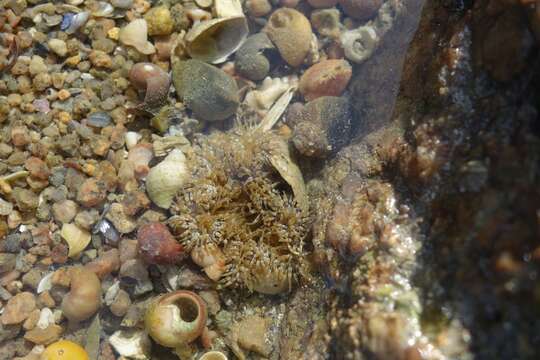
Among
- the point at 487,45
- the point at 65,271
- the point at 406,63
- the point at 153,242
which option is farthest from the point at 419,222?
the point at 65,271

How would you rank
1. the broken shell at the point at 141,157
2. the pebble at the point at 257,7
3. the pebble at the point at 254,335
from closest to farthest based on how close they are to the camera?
the pebble at the point at 254,335 < the broken shell at the point at 141,157 < the pebble at the point at 257,7

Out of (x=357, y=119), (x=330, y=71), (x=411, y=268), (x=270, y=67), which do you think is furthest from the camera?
(x=270, y=67)

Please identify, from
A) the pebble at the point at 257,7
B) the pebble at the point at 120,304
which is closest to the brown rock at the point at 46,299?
the pebble at the point at 120,304

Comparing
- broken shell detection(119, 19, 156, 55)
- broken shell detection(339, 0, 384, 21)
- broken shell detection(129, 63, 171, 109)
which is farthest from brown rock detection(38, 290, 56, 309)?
broken shell detection(339, 0, 384, 21)

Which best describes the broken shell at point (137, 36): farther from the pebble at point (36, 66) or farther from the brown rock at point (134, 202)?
the brown rock at point (134, 202)

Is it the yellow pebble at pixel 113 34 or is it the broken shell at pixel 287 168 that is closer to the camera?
the broken shell at pixel 287 168

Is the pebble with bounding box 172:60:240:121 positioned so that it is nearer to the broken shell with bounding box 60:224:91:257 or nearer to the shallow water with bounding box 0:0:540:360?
the shallow water with bounding box 0:0:540:360

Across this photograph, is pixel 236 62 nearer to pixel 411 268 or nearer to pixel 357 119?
pixel 357 119
